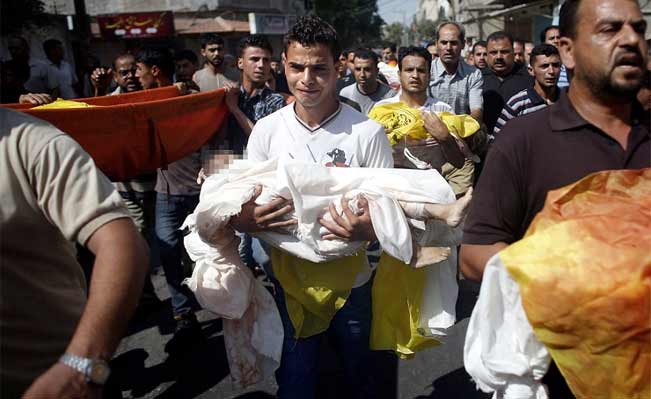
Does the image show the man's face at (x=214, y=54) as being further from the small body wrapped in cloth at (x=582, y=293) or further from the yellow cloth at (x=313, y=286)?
the small body wrapped in cloth at (x=582, y=293)

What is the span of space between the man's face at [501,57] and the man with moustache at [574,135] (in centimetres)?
445

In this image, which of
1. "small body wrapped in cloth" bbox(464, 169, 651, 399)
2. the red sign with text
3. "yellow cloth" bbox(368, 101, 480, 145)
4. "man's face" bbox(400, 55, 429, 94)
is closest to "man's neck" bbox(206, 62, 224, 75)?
"man's face" bbox(400, 55, 429, 94)

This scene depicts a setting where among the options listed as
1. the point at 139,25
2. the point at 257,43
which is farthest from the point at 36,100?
the point at 139,25

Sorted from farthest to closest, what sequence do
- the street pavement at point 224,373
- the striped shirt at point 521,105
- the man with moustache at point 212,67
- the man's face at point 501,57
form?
the man's face at point 501,57
the man with moustache at point 212,67
the striped shirt at point 521,105
the street pavement at point 224,373

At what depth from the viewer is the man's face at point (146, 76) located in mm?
4490

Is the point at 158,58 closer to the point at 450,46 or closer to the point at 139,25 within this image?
the point at 450,46

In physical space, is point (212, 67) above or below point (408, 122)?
above

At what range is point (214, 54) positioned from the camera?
550 centimetres

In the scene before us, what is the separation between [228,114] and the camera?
12.3 feet

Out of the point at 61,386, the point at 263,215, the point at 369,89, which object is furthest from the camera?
the point at 369,89

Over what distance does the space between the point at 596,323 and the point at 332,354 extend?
2.59 m

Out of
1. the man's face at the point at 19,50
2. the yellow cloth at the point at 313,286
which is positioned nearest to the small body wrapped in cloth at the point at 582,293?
the yellow cloth at the point at 313,286

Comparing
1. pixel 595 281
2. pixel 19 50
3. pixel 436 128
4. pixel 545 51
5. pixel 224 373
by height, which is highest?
pixel 19 50

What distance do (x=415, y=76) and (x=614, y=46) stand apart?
8.45 feet
